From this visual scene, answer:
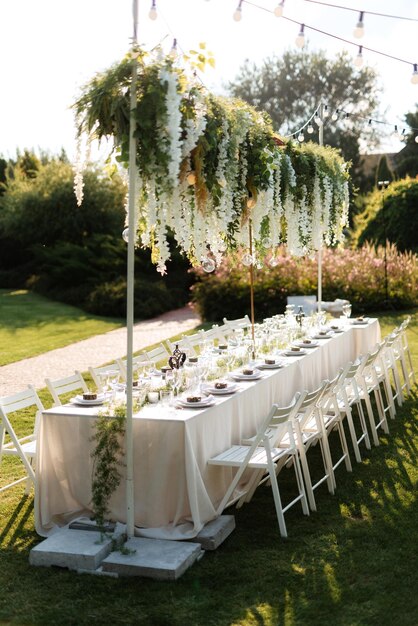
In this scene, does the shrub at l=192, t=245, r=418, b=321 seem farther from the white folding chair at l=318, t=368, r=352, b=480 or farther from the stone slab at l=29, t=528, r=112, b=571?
the stone slab at l=29, t=528, r=112, b=571

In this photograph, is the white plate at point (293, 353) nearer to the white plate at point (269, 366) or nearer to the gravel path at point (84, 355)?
the white plate at point (269, 366)

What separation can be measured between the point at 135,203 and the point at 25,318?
600 inches

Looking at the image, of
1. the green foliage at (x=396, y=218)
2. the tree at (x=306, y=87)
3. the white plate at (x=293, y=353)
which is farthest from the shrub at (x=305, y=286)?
the tree at (x=306, y=87)

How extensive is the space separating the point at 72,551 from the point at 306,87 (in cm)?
4004

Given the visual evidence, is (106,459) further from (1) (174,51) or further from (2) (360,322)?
(2) (360,322)

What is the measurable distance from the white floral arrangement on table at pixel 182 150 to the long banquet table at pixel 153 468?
3.61ft

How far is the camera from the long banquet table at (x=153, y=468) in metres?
5.16

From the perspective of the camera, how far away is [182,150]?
5.08 m

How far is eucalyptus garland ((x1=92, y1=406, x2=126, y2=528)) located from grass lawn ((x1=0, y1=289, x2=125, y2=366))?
857cm

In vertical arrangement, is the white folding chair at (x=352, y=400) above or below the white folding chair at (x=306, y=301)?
below

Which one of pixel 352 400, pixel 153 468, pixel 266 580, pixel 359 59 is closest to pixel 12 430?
pixel 153 468

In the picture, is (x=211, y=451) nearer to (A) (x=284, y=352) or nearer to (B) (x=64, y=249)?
(A) (x=284, y=352)

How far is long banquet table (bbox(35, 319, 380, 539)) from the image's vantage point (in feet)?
16.9

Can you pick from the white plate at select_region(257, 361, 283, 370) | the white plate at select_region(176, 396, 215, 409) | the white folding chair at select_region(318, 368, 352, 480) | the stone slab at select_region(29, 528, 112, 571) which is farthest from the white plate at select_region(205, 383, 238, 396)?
the stone slab at select_region(29, 528, 112, 571)
